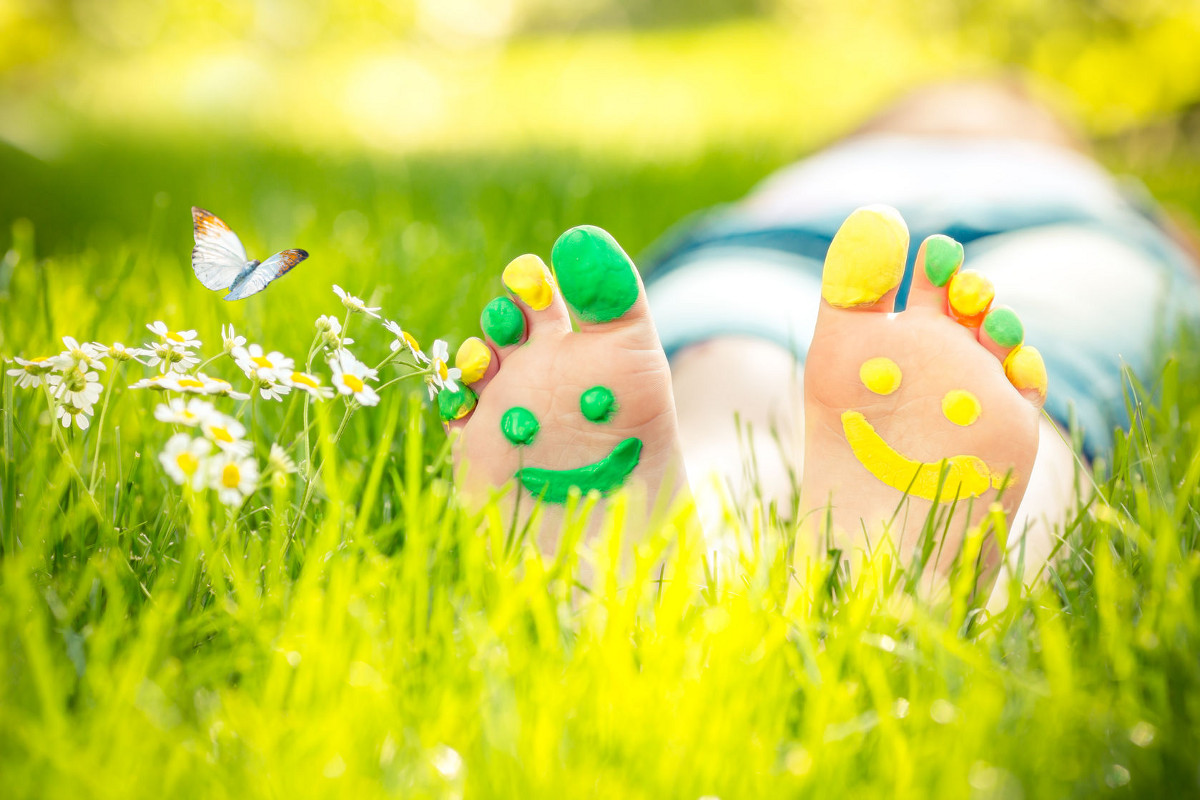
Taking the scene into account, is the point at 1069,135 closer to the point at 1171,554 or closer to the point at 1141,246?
the point at 1141,246

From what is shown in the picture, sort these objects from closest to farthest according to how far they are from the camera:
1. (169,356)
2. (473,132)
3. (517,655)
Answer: (517,655) < (169,356) < (473,132)

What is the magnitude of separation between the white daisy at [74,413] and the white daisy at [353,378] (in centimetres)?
21

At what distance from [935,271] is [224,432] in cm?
60

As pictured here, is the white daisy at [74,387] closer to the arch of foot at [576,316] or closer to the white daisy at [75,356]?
the white daisy at [75,356]

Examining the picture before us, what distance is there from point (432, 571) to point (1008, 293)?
891 mm

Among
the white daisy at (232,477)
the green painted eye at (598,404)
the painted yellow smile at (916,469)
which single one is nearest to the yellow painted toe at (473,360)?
the green painted eye at (598,404)

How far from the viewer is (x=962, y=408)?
71 cm

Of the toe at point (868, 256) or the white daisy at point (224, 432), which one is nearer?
the white daisy at point (224, 432)

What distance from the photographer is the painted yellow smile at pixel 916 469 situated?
2.32 feet

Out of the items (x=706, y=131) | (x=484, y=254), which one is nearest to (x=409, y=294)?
(x=484, y=254)

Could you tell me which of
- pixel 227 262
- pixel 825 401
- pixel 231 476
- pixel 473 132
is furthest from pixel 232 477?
pixel 473 132

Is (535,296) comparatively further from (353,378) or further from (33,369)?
(33,369)

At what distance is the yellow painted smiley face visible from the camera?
706 millimetres

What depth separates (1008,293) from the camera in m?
1.17
